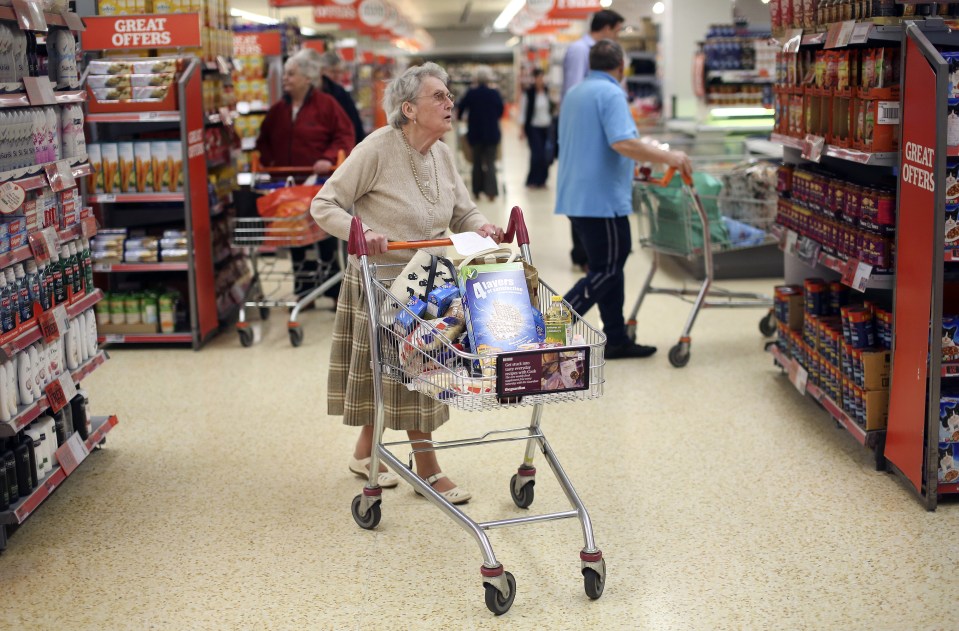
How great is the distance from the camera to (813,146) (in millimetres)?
4426

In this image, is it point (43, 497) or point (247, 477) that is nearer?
point (43, 497)

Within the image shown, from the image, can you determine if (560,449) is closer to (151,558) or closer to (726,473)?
(726,473)

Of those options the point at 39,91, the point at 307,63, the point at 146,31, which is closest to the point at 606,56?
the point at 307,63

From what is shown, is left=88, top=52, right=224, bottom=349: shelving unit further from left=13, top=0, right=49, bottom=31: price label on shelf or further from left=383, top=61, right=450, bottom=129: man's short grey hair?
left=383, top=61, right=450, bottom=129: man's short grey hair

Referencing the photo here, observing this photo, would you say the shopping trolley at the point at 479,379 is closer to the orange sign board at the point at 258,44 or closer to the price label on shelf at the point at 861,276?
the price label on shelf at the point at 861,276

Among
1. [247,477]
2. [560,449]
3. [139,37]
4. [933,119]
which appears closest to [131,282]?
[139,37]

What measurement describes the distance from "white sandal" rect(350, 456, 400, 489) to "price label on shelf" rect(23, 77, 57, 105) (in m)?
1.80

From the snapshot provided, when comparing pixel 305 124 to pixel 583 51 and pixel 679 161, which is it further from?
pixel 583 51

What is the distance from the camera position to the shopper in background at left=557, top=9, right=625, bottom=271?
7605mm

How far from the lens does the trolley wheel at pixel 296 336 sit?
6.48m

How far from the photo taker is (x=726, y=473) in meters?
4.24

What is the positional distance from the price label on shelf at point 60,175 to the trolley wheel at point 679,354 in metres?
3.23

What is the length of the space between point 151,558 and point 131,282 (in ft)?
11.5

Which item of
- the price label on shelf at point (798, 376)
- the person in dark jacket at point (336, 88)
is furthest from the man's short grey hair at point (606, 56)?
the person in dark jacket at point (336, 88)
